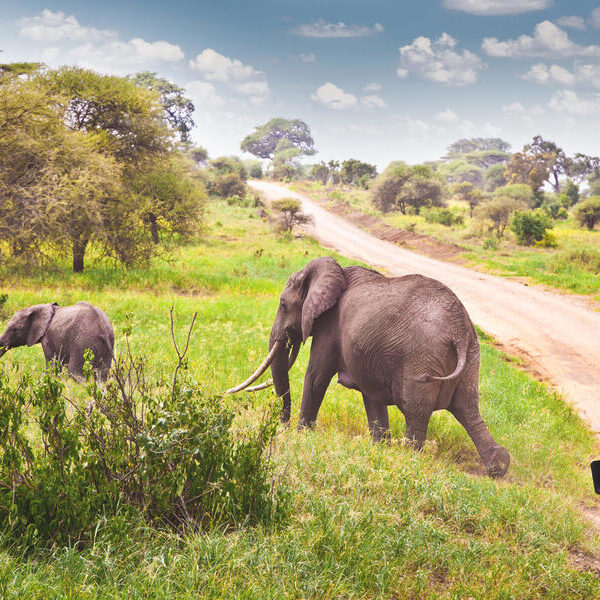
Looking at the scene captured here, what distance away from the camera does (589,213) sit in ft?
109

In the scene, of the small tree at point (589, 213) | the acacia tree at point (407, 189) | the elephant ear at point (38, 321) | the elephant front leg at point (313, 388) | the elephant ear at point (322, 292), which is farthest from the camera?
the acacia tree at point (407, 189)

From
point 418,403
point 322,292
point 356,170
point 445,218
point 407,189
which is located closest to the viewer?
point 418,403

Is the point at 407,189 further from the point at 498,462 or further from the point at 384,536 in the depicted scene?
the point at 384,536

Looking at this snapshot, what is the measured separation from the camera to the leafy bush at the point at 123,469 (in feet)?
10.0

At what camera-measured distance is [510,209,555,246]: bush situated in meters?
27.7

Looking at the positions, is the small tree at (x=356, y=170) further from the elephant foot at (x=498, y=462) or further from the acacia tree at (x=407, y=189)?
the elephant foot at (x=498, y=462)

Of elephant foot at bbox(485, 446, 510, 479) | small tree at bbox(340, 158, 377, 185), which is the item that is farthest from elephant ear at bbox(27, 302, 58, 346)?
small tree at bbox(340, 158, 377, 185)

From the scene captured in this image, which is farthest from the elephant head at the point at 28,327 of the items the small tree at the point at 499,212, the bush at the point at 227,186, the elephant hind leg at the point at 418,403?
the bush at the point at 227,186

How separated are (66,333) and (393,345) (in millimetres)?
4852

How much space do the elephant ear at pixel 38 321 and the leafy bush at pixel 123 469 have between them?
4649 mm

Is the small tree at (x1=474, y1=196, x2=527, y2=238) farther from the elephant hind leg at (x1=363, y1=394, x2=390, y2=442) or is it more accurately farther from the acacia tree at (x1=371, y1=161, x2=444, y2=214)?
the elephant hind leg at (x1=363, y1=394, x2=390, y2=442)

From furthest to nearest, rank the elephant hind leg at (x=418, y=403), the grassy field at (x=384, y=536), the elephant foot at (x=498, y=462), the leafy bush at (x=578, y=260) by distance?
1. the leafy bush at (x=578, y=260)
2. the elephant foot at (x=498, y=462)
3. the elephant hind leg at (x=418, y=403)
4. the grassy field at (x=384, y=536)

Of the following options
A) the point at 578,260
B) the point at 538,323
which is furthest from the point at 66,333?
the point at 578,260

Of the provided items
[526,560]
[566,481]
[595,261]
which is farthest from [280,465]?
[595,261]
